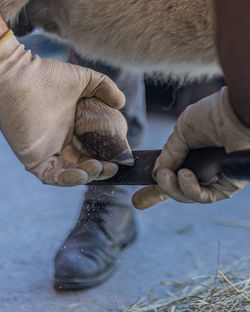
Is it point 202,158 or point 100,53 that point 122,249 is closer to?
point 100,53

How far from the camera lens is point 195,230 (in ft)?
4.52

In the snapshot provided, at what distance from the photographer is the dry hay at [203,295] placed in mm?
980

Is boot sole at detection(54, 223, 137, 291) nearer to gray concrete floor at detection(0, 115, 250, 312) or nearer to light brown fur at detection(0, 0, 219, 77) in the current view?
gray concrete floor at detection(0, 115, 250, 312)

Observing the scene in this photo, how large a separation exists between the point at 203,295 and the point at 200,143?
438 millimetres

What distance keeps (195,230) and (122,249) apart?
0.22 metres

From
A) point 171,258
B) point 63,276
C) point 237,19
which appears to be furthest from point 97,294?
point 237,19

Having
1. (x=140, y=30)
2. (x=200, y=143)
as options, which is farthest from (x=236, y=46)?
(x=140, y=30)

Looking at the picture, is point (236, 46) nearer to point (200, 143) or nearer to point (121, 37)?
point (200, 143)

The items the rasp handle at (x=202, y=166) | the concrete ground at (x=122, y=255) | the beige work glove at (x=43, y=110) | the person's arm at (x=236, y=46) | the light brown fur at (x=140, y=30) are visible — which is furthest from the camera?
the concrete ground at (x=122, y=255)

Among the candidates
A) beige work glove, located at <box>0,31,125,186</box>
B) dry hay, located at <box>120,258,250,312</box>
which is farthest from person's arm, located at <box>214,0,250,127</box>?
A: dry hay, located at <box>120,258,250,312</box>

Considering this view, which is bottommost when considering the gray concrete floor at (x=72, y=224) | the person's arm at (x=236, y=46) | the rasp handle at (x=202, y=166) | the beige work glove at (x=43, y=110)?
the gray concrete floor at (x=72, y=224)

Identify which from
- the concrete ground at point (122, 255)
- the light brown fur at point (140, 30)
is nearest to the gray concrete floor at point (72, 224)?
the concrete ground at point (122, 255)

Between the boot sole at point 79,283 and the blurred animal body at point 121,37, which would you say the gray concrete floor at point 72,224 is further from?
the blurred animal body at point 121,37

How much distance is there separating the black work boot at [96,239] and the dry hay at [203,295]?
5.6 inches
